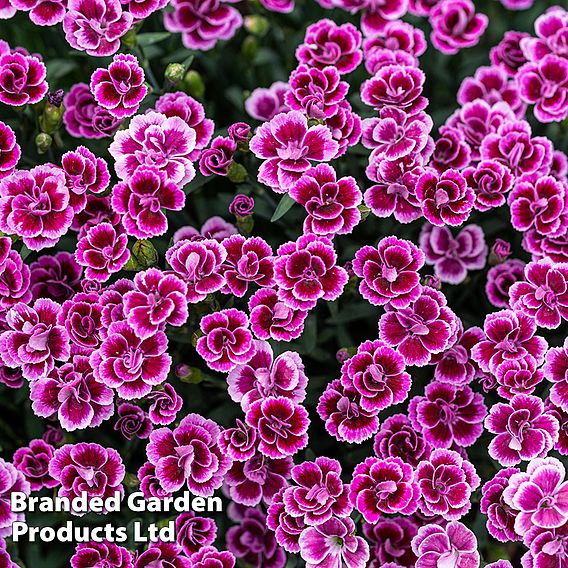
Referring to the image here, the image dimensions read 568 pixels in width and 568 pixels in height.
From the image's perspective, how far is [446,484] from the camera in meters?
1.63

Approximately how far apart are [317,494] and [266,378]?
0.87 feet

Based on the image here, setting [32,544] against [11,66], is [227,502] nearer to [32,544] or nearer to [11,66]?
[32,544]

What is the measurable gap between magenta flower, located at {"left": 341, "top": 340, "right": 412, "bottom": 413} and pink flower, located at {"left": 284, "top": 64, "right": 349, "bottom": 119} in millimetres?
580

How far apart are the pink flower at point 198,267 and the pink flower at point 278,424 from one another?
0.87 ft

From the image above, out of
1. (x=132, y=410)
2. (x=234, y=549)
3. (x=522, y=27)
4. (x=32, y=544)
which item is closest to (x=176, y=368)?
(x=132, y=410)

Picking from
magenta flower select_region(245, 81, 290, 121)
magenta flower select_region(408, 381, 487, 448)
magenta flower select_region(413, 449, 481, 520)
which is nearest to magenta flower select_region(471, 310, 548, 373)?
magenta flower select_region(408, 381, 487, 448)

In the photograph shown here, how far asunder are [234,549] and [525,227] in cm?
108

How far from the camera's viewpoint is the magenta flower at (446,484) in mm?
1600

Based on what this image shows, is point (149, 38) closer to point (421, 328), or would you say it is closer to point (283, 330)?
point (283, 330)

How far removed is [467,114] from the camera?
206 centimetres

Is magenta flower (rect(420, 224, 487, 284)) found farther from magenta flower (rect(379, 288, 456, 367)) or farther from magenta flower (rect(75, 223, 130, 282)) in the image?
magenta flower (rect(75, 223, 130, 282))

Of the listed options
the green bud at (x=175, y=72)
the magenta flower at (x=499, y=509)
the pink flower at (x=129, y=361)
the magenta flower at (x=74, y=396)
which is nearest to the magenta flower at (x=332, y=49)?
the green bud at (x=175, y=72)

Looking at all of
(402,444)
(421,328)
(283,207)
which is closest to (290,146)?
(283,207)

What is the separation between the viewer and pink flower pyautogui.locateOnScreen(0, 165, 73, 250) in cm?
170
